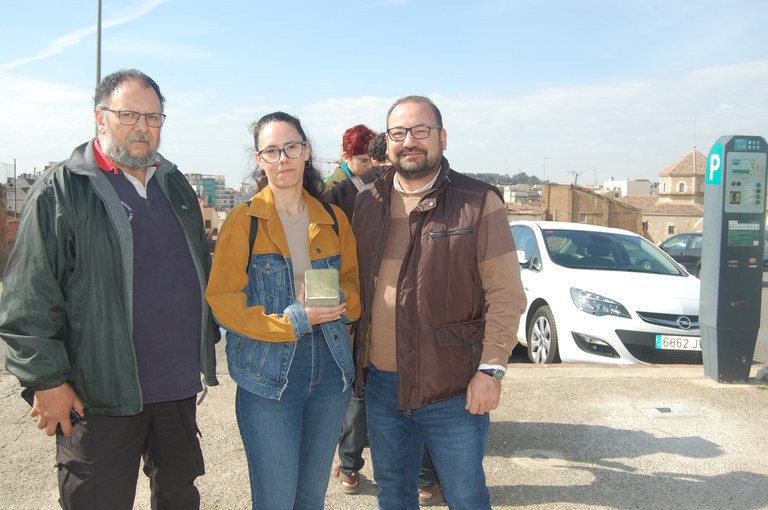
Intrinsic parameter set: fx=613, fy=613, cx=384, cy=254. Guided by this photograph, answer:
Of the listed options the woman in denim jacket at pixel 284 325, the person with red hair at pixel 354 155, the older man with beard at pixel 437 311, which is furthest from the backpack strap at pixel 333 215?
the person with red hair at pixel 354 155

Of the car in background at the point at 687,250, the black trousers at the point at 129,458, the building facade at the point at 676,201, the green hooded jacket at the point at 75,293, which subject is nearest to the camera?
the green hooded jacket at the point at 75,293

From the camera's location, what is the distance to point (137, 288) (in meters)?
2.38

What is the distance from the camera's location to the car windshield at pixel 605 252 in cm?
685

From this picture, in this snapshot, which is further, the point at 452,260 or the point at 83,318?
the point at 452,260

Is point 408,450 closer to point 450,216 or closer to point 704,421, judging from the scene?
point 450,216

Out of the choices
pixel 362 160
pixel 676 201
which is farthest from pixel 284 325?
pixel 676 201

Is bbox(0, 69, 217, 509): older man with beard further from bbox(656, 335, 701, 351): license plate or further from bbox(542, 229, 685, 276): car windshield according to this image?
bbox(542, 229, 685, 276): car windshield

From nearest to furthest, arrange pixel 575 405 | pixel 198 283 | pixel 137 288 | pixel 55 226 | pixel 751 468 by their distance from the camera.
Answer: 1. pixel 55 226
2. pixel 137 288
3. pixel 198 283
4. pixel 751 468
5. pixel 575 405

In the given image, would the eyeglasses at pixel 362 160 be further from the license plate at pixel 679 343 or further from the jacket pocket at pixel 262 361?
the license plate at pixel 679 343

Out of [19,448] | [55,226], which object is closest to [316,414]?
[55,226]

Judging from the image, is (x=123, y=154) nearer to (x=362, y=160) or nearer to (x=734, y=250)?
(x=362, y=160)

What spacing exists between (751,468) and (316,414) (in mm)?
2979

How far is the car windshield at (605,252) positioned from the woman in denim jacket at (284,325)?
4.73 meters

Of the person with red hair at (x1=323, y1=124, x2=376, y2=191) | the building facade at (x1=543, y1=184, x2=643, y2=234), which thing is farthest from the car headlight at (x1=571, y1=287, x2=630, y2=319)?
the building facade at (x1=543, y1=184, x2=643, y2=234)
